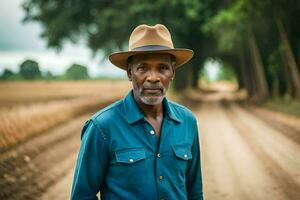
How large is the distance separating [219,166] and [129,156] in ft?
23.4

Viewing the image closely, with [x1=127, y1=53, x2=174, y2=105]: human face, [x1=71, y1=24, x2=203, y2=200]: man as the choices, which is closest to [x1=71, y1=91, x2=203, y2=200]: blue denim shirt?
[x1=71, y1=24, x2=203, y2=200]: man

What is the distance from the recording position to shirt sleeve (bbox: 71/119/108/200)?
280 centimetres

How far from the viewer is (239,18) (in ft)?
83.3

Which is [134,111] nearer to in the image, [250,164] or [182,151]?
[182,151]

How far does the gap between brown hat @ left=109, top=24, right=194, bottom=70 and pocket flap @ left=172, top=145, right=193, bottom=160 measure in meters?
0.63

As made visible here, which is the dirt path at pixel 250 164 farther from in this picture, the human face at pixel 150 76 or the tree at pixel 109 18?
the tree at pixel 109 18

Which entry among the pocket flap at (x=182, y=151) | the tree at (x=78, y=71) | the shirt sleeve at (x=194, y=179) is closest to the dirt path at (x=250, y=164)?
the shirt sleeve at (x=194, y=179)

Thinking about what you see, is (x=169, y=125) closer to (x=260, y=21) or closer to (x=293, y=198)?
(x=293, y=198)

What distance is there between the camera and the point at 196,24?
105 ft

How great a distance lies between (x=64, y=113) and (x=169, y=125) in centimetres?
1512

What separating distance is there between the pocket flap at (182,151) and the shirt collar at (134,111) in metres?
0.18

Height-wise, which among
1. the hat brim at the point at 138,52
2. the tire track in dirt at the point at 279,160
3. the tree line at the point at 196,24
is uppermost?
the tree line at the point at 196,24

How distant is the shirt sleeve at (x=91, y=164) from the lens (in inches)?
110

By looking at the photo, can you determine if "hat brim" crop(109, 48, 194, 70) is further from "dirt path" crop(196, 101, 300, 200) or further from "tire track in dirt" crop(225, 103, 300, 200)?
"tire track in dirt" crop(225, 103, 300, 200)
